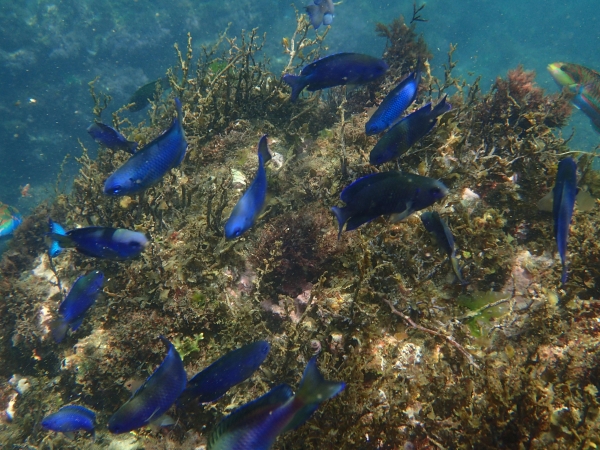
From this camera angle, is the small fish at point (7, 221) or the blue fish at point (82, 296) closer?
the blue fish at point (82, 296)

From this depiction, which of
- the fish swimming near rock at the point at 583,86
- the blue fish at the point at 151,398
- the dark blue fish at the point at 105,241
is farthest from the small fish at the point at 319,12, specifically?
the blue fish at the point at 151,398

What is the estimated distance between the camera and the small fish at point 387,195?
2.03 meters

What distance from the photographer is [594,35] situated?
105 ft

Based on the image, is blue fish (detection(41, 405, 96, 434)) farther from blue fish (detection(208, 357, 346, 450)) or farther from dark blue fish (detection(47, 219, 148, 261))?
blue fish (detection(208, 357, 346, 450))

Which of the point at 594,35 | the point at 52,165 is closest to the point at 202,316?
the point at 52,165

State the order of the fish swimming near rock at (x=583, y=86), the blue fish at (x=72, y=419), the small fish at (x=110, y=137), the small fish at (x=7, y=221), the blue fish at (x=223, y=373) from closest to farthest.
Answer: the blue fish at (x=223, y=373) < the blue fish at (x=72, y=419) < the small fish at (x=110, y=137) < the fish swimming near rock at (x=583, y=86) < the small fish at (x=7, y=221)

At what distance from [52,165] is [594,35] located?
50346mm

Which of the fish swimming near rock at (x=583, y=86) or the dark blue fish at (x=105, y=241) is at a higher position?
the dark blue fish at (x=105, y=241)

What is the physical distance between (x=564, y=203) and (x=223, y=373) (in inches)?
94.4

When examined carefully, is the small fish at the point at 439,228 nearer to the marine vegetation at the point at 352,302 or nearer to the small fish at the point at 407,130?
the marine vegetation at the point at 352,302

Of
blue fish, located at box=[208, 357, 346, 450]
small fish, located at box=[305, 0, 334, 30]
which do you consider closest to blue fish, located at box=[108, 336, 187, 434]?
blue fish, located at box=[208, 357, 346, 450]

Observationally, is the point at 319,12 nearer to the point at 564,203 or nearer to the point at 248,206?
the point at 248,206

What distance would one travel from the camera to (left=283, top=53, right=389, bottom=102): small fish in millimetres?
2967

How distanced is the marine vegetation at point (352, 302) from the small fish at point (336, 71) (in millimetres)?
1034
